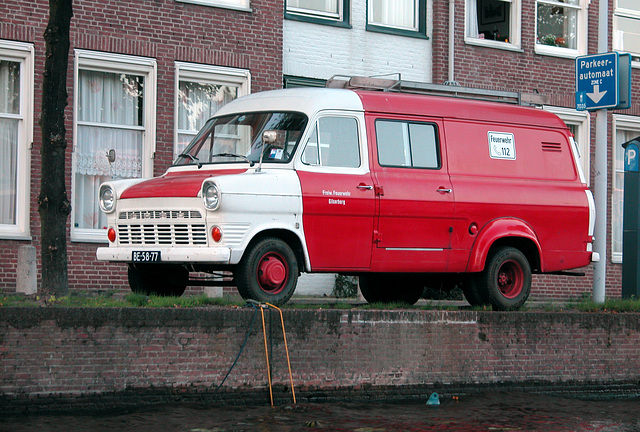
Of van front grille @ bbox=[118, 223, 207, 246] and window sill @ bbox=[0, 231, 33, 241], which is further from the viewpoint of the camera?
window sill @ bbox=[0, 231, 33, 241]

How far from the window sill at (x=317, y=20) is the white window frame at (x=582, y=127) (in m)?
5.00

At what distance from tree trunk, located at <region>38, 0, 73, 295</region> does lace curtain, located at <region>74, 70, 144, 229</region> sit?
203 inches

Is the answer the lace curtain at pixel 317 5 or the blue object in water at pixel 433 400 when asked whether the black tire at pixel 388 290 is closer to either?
the blue object in water at pixel 433 400

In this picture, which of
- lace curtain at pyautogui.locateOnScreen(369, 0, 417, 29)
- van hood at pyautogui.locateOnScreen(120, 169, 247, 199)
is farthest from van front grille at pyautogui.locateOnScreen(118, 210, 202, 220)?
lace curtain at pyautogui.locateOnScreen(369, 0, 417, 29)

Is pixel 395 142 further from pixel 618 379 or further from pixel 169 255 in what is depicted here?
pixel 618 379

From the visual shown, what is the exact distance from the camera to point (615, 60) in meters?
14.1

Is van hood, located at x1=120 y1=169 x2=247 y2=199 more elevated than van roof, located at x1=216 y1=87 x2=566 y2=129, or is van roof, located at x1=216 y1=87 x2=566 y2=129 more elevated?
van roof, located at x1=216 y1=87 x2=566 y2=129

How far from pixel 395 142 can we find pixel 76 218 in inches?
257

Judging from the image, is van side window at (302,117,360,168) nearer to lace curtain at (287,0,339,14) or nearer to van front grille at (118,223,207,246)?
van front grille at (118,223,207,246)

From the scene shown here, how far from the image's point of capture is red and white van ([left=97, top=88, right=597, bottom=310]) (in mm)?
9891

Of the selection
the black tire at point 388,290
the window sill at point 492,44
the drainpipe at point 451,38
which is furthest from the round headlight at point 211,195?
the window sill at point 492,44

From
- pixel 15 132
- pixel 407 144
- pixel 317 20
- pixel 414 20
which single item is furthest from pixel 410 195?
pixel 414 20

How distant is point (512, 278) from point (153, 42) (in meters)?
7.50

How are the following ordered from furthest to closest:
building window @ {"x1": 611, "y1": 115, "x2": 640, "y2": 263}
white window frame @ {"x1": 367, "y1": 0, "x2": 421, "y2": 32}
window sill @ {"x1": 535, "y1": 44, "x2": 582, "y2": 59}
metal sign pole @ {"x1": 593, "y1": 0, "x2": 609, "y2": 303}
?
building window @ {"x1": 611, "y1": 115, "x2": 640, "y2": 263}
window sill @ {"x1": 535, "y1": 44, "x2": 582, "y2": 59}
white window frame @ {"x1": 367, "y1": 0, "x2": 421, "y2": 32}
metal sign pole @ {"x1": 593, "y1": 0, "x2": 609, "y2": 303}
